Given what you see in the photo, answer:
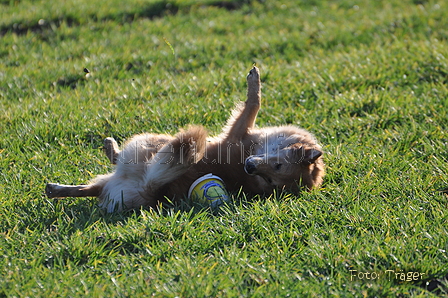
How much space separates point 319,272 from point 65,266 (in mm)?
1547

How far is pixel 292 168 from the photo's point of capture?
4.03 metres

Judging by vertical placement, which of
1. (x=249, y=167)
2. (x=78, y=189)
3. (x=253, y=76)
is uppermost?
(x=253, y=76)

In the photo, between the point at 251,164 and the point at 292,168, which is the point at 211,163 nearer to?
the point at 251,164

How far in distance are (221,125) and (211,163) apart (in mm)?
1069

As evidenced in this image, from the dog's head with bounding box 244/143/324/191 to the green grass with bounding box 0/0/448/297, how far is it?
15 cm

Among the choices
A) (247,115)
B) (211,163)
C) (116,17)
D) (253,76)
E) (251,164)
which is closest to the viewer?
(251,164)

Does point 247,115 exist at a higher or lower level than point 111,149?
higher

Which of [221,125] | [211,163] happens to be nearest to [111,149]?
[211,163]

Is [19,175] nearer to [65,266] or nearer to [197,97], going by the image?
[65,266]

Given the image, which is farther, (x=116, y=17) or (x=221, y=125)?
(x=116, y=17)

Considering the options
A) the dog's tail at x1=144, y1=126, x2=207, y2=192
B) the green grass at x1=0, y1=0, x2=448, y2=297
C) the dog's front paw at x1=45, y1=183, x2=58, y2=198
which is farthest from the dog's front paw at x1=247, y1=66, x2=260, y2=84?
the dog's front paw at x1=45, y1=183, x2=58, y2=198

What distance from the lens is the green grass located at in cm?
296

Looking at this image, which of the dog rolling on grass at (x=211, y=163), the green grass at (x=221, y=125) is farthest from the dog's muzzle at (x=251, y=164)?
the green grass at (x=221, y=125)

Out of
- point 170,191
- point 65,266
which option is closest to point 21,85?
point 170,191
